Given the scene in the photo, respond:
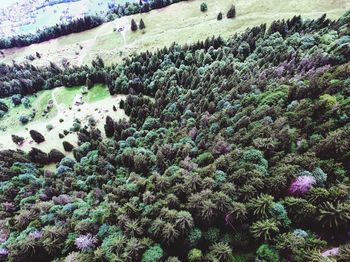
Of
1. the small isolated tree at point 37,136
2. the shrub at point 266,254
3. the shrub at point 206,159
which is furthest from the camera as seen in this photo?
the small isolated tree at point 37,136

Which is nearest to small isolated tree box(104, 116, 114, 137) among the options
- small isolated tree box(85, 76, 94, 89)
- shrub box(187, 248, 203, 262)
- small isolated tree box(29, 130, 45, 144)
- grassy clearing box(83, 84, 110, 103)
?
grassy clearing box(83, 84, 110, 103)

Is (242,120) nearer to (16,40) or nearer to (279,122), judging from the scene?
(279,122)

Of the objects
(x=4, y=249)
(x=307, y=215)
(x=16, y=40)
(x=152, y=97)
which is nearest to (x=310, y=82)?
(x=307, y=215)

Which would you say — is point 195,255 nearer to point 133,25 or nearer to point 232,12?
point 232,12

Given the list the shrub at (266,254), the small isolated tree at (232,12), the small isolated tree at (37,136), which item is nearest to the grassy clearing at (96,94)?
the small isolated tree at (37,136)

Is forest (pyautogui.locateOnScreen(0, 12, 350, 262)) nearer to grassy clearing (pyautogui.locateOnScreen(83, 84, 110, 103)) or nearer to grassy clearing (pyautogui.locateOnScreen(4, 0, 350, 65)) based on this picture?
grassy clearing (pyautogui.locateOnScreen(83, 84, 110, 103))

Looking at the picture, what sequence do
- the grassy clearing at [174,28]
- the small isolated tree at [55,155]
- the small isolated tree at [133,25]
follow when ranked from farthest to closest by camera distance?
the small isolated tree at [133,25] → the grassy clearing at [174,28] → the small isolated tree at [55,155]

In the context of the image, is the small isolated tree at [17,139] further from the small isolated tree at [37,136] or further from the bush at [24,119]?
the bush at [24,119]
